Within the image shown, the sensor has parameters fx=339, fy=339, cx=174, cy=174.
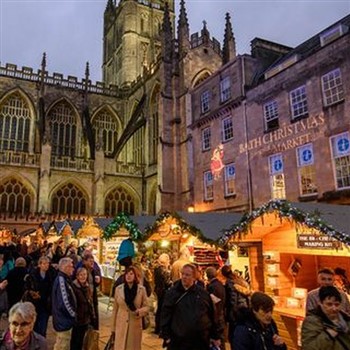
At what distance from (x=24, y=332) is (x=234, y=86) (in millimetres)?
14852

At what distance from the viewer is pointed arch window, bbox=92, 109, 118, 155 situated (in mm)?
34406

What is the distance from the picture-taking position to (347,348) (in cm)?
272

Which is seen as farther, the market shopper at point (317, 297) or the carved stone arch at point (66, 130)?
the carved stone arch at point (66, 130)

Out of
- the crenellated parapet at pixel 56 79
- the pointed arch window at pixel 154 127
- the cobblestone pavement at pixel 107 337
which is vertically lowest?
the cobblestone pavement at pixel 107 337

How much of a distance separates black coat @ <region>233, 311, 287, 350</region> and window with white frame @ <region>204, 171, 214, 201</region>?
1339cm

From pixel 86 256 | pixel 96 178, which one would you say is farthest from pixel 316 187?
A: pixel 96 178

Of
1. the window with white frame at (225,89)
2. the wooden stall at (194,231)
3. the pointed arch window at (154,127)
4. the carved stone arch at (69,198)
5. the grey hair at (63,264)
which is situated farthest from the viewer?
the pointed arch window at (154,127)

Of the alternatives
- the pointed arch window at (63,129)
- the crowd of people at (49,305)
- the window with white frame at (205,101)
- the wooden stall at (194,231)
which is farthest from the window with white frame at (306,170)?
the pointed arch window at (63,129)

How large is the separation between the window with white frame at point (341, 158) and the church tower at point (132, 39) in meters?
31.5

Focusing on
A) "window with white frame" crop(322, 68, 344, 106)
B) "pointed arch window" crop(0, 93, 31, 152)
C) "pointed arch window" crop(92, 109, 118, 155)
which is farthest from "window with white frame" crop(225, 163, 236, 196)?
"pointed arch window" crop(0, 93, 31, 152)

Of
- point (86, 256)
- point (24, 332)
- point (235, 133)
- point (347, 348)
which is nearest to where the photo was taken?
point (24, 332)

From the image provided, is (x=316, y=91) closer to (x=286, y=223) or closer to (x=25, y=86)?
(x=286, y=223)

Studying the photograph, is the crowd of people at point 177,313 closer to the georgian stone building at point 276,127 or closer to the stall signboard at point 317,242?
the stall signboard at point 317,242

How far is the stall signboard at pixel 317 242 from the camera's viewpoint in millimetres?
6570
